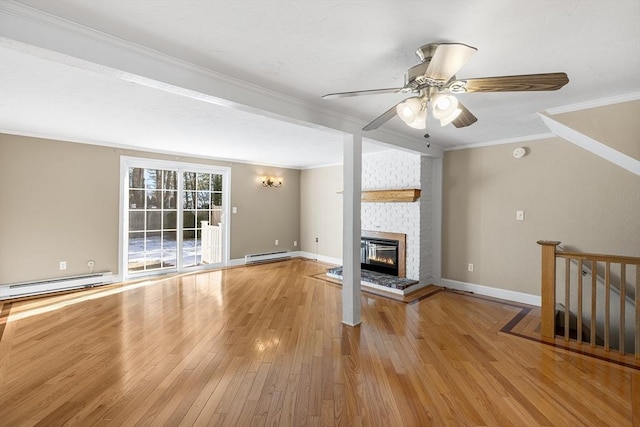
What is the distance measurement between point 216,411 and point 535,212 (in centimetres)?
437

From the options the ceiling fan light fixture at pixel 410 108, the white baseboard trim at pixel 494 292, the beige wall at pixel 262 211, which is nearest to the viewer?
the ceiling fan light fixture at pixel 410 108

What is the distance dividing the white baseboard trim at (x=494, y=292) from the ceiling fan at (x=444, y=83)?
3.43m

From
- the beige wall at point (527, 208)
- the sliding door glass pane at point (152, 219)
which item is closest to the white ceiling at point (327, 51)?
the beige wall at point (527, 208)

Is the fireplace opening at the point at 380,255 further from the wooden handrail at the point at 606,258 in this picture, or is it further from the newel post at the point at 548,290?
the wooden handrail at the point at 606,258

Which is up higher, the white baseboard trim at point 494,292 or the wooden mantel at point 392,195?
the wooden mantel at point 392,195

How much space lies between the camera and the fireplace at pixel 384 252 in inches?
198

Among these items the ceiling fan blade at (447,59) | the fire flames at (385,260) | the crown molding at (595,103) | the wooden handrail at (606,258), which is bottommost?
the fire flames at (385,260)

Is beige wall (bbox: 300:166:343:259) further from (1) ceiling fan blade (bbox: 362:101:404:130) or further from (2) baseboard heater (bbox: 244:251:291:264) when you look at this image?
(1) ceiling fan blade (bbox: 362:101:404:130)

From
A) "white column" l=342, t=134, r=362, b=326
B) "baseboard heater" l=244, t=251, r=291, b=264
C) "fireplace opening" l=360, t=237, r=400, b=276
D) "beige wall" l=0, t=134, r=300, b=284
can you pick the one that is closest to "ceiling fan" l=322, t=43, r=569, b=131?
"white column" l=342, t=134, r=362, b=326

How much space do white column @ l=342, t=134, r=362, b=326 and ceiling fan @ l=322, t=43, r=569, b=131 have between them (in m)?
1.25

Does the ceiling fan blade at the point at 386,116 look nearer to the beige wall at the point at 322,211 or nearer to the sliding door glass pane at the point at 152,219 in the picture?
the beige wall at the point at 322,211

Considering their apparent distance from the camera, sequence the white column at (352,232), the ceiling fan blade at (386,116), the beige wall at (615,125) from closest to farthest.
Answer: the ceiling fan blade at (386,116)
the beige wall at (615,125)
the white column at (352,232)

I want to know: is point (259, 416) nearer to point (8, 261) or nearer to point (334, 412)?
point (334, 412)

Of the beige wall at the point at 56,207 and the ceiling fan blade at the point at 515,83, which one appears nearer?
the ceiling fan blade at the point at 515,83
